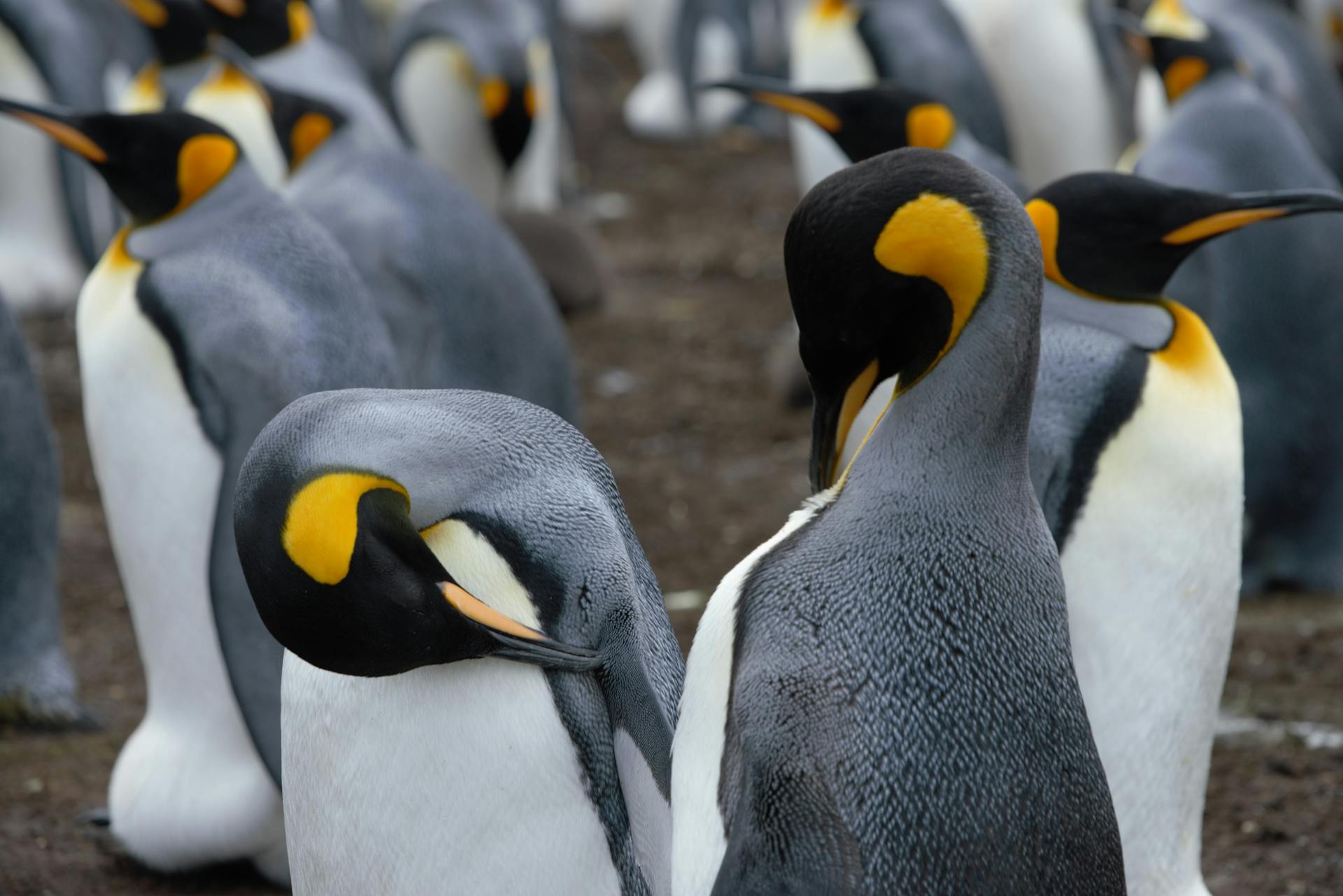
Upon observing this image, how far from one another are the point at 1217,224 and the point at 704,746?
1296 millimetres

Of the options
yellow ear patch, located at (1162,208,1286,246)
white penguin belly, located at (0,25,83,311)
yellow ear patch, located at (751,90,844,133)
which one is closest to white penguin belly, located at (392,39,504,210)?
white penguin belly, located at (0,25,83,311)

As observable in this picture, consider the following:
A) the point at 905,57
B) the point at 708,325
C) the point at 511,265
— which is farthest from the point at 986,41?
the point at 511,265

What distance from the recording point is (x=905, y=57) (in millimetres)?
6125

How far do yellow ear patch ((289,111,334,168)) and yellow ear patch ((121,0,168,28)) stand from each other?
1727 mm

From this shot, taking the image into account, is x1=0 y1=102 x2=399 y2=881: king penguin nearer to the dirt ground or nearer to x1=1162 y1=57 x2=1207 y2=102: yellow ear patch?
the dirt ground

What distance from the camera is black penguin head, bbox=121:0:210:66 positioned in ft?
18.7

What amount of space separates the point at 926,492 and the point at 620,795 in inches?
23.2

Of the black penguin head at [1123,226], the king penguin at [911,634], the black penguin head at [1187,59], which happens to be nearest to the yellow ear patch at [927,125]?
the black penguin head at [1123,226]

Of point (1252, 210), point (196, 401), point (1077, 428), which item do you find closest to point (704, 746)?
point (1077, 428)

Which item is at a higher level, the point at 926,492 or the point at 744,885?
the point at 926,492

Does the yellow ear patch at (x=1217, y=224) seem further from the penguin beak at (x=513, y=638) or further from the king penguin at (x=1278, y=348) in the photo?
the king penguin at (x=1278, y=348)

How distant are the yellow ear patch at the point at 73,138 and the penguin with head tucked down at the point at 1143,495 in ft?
5.61

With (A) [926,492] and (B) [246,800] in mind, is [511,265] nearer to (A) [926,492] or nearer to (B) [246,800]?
(B) [246,800]

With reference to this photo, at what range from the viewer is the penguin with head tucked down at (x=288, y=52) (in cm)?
583
